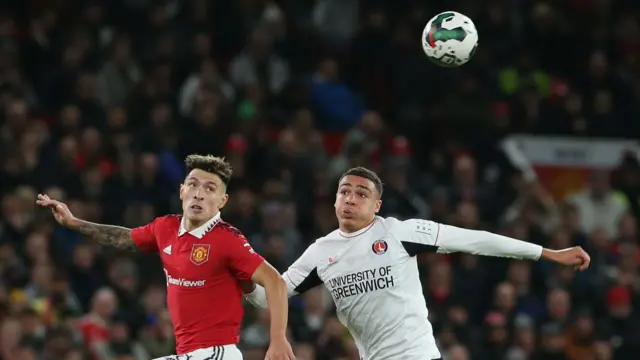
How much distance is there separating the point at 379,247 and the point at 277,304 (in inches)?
49.0

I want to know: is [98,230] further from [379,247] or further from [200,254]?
[379,247]

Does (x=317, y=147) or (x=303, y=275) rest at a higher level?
(x=317, y=147)

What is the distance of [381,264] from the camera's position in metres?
8.74

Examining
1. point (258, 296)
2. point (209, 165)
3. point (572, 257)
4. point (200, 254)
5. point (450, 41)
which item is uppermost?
point (450, 41)

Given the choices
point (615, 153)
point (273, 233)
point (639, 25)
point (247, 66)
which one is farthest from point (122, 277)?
point (639, 25)

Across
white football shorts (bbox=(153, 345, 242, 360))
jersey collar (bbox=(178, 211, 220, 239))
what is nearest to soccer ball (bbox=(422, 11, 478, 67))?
jersey collar (bbox=(178, 211, 220, 239))

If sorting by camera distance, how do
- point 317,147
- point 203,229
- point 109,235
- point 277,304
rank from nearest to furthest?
point 277,304, point 203,229, point 109,235, point 317,147

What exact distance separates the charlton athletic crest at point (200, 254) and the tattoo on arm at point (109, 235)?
2.17 ft

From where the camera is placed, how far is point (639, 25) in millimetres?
18625

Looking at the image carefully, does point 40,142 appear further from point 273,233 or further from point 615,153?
point 615,153

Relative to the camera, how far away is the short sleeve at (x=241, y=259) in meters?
7.96

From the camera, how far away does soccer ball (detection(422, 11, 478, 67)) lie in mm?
10203

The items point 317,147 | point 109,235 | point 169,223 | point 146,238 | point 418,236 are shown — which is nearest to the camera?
point 169,223

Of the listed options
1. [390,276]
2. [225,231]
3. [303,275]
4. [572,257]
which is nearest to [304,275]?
[303,275]
